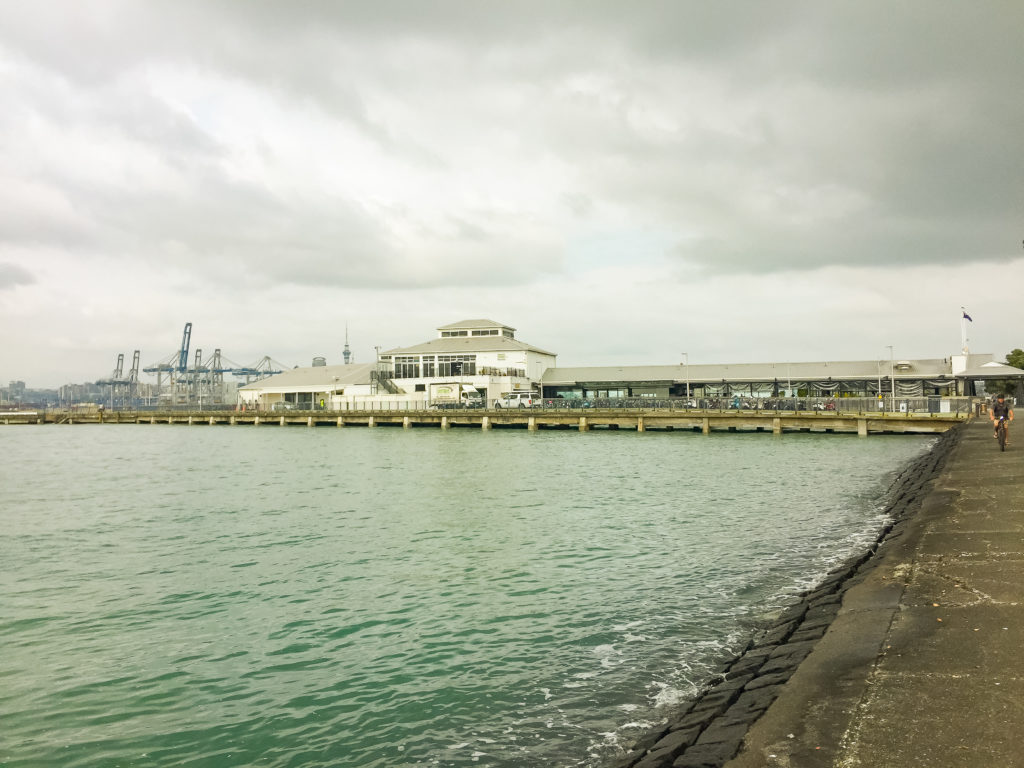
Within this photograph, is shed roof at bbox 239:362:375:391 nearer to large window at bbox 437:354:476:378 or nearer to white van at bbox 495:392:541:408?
large window at bbox 437:354:476:378

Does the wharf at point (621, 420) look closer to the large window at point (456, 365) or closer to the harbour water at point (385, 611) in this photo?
the large window at point (456, 365)

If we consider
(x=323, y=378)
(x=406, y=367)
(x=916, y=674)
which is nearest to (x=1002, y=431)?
(x=916, y=674)

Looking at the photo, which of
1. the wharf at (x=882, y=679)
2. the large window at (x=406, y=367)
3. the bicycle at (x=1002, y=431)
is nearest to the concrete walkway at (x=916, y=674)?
the wharf at (x=882, y=679)

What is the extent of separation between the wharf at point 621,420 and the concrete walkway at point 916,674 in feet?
158

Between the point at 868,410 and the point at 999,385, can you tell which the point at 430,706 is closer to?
the point at 868,410

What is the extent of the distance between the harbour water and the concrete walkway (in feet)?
6.11

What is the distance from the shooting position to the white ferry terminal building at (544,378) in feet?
240

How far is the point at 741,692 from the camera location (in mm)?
7316

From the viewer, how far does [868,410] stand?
2301 inches

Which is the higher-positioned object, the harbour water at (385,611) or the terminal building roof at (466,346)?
the terminal building roof at (466,346)

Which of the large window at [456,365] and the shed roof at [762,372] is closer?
the shed roof at [762,372]

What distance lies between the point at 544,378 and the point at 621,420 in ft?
88.9

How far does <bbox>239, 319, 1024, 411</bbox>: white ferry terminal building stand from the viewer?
73.1m

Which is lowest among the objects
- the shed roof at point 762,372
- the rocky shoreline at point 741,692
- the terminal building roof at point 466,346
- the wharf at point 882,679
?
the rocky shoreline at point 741,692
